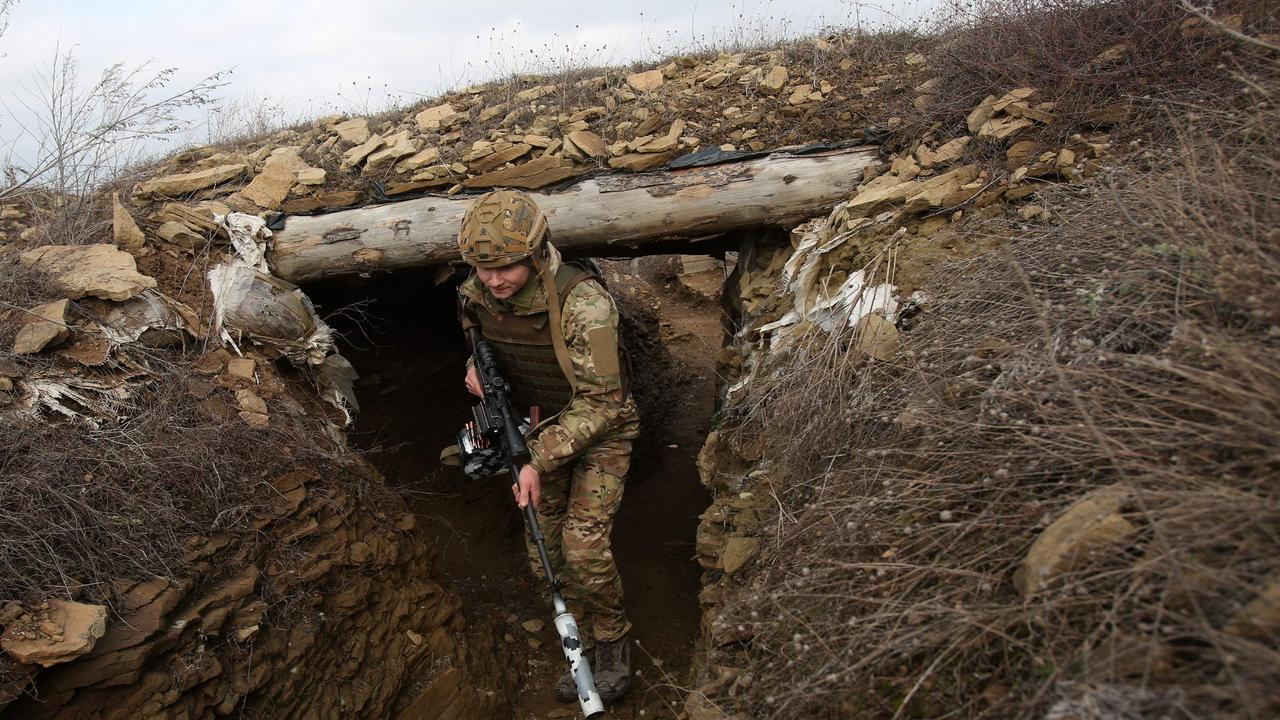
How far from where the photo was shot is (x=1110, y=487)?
1.78 meters

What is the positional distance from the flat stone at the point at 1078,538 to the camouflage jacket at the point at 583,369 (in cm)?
185

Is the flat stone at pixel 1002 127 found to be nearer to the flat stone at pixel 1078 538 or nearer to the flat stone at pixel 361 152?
the flat stone at pixel 1078 538

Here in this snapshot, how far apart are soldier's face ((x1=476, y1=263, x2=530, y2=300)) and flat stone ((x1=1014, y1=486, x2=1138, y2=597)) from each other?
225 centimetres

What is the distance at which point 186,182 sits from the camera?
446cm

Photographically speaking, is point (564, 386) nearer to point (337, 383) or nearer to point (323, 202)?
point (337, 383)

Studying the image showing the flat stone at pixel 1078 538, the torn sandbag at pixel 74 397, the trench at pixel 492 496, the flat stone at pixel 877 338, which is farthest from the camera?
the trench at pixel 492 496

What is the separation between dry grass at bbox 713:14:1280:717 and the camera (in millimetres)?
1521

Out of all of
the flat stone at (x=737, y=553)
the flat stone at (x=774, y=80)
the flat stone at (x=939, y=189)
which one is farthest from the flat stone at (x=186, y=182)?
the flat stone at (x=939, y=189)

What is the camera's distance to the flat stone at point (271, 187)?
14.4 ft

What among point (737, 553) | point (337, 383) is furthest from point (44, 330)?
point (737, 553)

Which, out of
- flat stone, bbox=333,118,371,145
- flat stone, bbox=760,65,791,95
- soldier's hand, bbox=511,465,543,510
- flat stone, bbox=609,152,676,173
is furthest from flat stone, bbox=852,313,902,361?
flat stone, bbox=333,118,371,145

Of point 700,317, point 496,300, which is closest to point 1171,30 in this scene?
point 496,300

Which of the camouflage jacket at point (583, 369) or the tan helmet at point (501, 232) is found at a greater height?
A: the tan helmet at point (501, 232)

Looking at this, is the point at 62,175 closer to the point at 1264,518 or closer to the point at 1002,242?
the point at 1002,242
